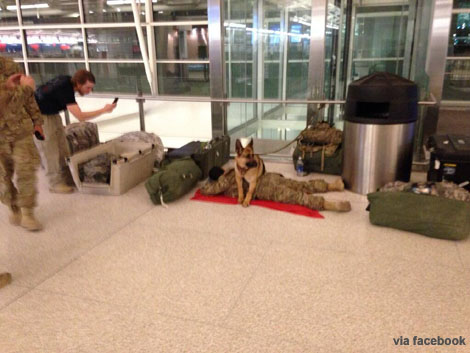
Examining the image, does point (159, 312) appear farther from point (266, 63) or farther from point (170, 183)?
point (266, 63)

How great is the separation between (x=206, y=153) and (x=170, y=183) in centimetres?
84

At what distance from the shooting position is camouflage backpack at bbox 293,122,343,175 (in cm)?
477

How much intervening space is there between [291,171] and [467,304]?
2.92 m

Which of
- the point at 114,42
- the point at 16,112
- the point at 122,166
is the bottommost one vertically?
the point at 122,166

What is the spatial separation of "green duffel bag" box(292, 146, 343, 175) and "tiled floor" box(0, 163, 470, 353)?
0.97m

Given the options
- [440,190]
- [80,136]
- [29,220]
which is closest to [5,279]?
[29,220]

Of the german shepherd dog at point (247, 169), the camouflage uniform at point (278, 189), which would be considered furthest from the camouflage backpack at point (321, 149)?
the german shepherd dog at point (247, 169)

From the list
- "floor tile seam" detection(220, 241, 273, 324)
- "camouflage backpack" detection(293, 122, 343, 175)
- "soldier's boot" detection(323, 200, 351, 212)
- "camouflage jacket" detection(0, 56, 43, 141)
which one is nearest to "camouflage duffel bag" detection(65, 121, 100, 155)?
"camouflage jacket" detection(0, 56, 43, 141)

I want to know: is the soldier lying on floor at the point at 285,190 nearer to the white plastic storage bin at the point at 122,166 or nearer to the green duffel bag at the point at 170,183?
the green duffel bag at the point at 170,183

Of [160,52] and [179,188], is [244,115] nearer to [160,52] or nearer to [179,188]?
[160,52]

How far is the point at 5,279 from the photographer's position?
2.71 meters

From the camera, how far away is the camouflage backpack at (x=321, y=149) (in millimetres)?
4773

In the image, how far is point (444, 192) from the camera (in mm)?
3395

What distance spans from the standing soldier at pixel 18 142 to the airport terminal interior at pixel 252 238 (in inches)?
11.9
